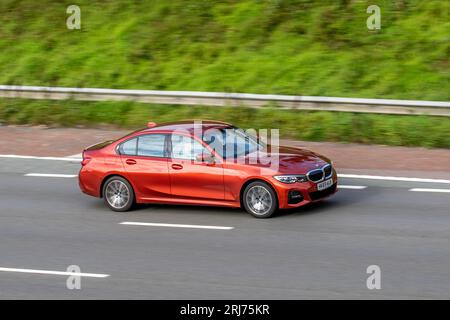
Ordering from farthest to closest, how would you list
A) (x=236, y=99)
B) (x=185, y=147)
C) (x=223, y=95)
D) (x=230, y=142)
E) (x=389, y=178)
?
(x=223, y=95), (x=236, y=99), (x=389, y=178), (x=230, y=142), (x=185, y=147)

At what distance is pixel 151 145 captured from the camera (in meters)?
16.3

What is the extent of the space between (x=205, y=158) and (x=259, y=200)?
1156mm

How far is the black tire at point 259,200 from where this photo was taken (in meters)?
15.1

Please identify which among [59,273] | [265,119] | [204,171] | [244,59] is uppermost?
[244,59]

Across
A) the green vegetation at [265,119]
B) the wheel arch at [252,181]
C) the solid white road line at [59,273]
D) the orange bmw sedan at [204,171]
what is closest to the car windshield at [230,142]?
the orange bmw sedan at [204,171]

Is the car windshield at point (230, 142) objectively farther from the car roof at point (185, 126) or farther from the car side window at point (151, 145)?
the car side window at point (151, 145)

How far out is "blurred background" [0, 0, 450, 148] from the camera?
72.3 feet

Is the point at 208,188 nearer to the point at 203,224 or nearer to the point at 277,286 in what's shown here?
the point at 203,224

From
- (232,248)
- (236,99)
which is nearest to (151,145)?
(232,248)

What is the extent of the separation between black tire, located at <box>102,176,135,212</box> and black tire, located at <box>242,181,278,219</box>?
2141 mm

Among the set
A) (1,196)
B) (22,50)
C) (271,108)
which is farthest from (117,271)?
(22,50)

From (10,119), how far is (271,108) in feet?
23.7

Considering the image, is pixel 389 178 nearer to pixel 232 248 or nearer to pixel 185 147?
pixel 185 147
